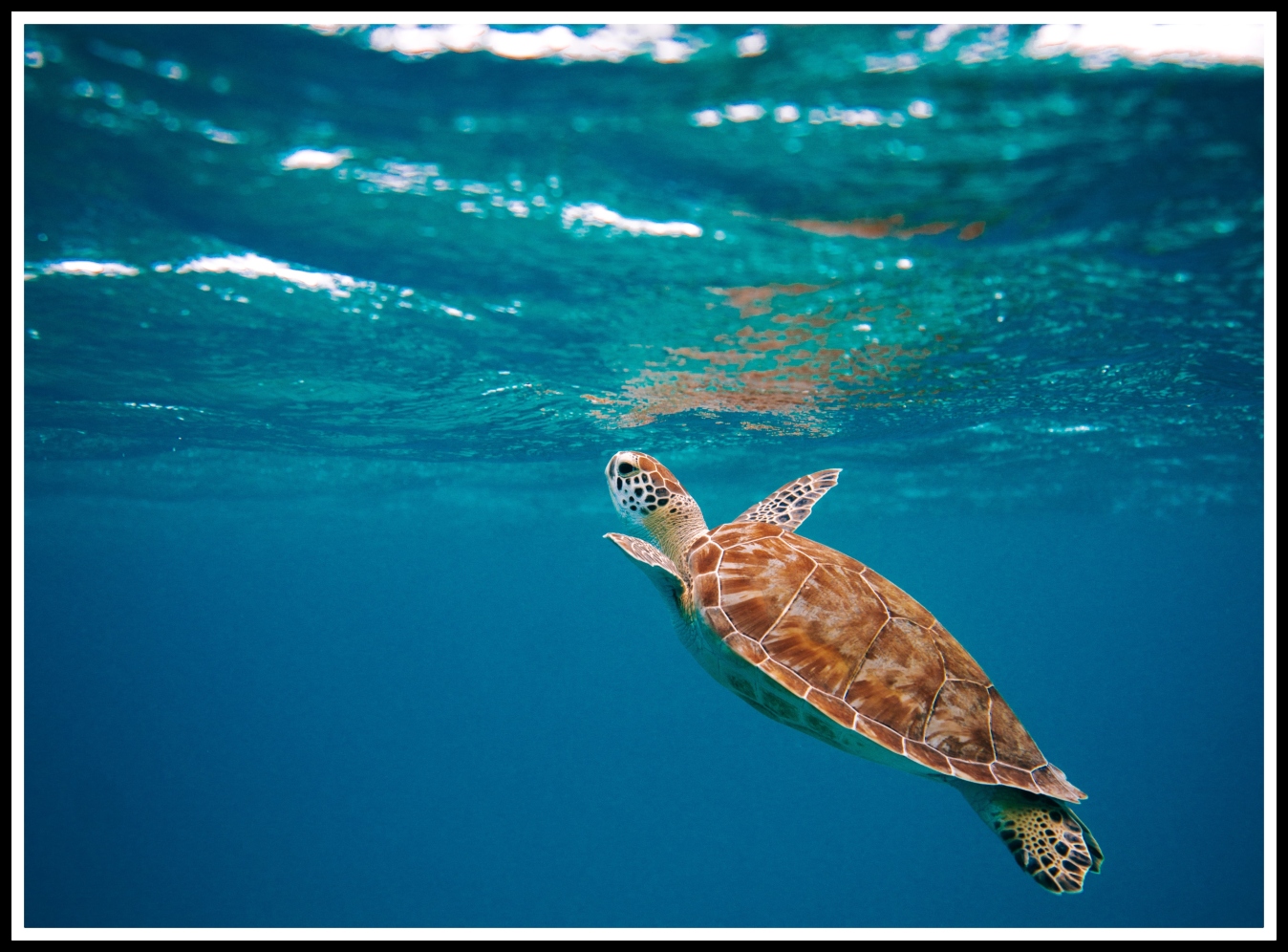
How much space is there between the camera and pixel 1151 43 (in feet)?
11.9

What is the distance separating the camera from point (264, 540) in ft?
135

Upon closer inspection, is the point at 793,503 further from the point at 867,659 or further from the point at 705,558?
the point at 867,659

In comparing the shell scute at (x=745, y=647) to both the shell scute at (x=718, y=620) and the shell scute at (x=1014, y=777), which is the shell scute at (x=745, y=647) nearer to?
the shell scute at (x=718, y=620)

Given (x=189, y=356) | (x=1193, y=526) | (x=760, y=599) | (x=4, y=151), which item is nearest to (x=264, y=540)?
(x=189, y=356)

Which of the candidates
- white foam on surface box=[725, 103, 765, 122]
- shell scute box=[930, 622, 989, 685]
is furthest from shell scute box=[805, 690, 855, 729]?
white foam on surface box=[725, 103, 765, 122]

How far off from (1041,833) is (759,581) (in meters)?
2.33

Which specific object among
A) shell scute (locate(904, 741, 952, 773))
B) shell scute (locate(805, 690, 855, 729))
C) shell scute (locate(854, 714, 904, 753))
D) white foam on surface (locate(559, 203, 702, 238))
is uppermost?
white foam on surface (locate(559, 203, 702, 238))

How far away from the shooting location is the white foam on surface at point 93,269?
6.67 meters

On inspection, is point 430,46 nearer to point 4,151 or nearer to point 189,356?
point 4,151

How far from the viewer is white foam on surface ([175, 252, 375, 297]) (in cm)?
Result: 656

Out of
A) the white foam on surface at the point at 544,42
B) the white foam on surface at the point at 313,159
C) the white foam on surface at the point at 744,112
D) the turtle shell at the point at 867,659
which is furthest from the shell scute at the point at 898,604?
the white foam on surface at the point at 313,159

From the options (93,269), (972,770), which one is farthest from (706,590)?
(93,269)

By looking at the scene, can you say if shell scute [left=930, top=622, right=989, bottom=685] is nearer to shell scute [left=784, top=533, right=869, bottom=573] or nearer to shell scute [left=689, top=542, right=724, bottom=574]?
shell scute [left=784, top=533, right=869, bottom=573]

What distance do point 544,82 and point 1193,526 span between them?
129 feet
